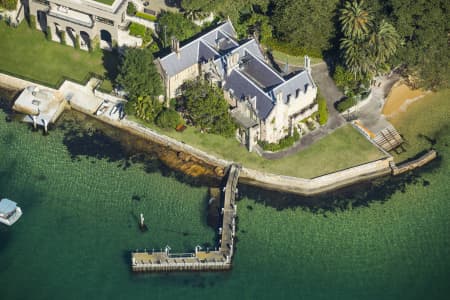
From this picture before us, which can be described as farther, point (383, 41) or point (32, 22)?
point (32, 22)

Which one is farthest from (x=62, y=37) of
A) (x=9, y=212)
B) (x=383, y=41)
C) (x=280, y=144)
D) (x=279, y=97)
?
(x=383, y=41)

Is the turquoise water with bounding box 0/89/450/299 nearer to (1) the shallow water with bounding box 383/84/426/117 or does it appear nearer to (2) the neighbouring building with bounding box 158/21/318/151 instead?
(1) the shallow water with bounding box 383/84/426/117

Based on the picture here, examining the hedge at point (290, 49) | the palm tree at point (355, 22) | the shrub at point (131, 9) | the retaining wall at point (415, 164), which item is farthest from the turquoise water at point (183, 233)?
the hedge at point (290, 49)

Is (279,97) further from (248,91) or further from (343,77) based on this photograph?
(343,77)

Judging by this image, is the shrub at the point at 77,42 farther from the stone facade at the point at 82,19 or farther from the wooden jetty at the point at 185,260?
the wooden jetty at the point at 185,260

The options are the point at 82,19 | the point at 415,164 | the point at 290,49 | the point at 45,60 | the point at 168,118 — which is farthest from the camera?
the point at 45,60

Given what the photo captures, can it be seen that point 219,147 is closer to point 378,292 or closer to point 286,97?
point 286,97

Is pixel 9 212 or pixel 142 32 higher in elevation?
pixel 142 32

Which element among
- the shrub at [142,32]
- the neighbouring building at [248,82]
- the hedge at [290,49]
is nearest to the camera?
the neighbouring building at [248,82]
